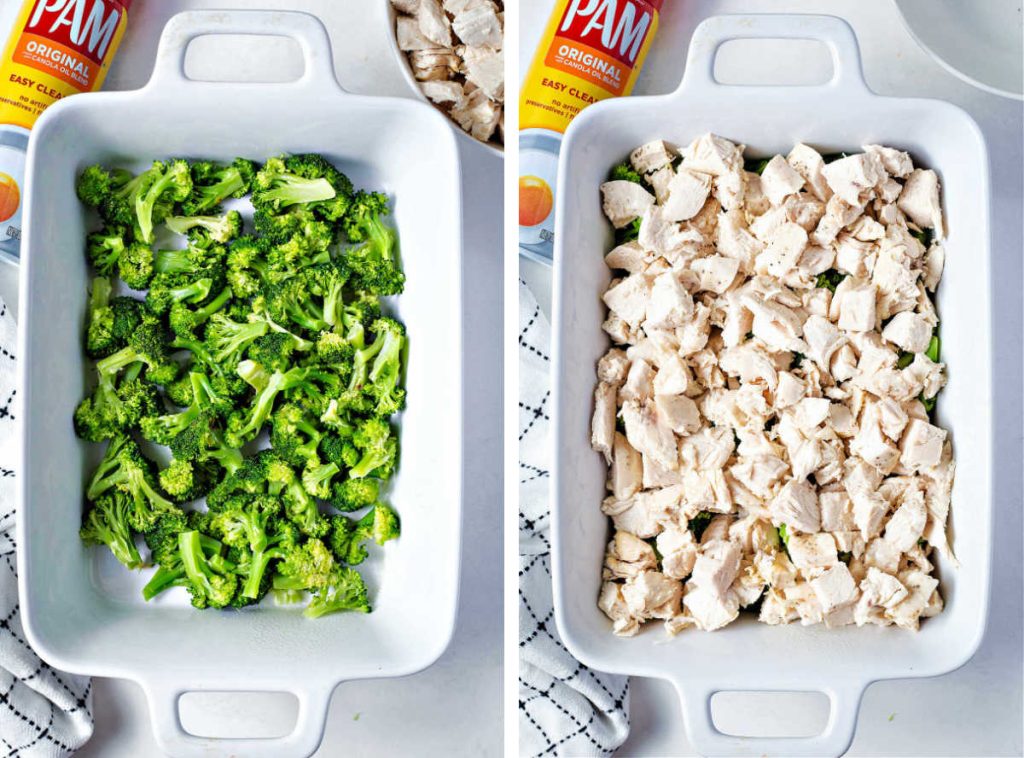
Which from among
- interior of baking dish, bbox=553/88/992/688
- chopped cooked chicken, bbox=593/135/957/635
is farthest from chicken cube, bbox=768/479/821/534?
interior of baking dish, bbox=553/88/992/688

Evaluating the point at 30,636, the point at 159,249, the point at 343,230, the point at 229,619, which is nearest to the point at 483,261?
the point at 343,230

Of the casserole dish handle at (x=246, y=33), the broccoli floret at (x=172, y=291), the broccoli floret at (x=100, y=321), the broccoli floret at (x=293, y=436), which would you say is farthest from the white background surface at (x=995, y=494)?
the broccoli floret at (x=100, y=321)

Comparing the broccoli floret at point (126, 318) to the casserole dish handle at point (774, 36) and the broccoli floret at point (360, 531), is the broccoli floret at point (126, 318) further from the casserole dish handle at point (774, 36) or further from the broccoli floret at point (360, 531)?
the casserole dish handle at point (774, 36)

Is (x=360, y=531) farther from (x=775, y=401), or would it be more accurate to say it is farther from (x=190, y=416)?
(x=775, y=401)

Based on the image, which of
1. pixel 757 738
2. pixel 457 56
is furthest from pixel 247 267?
pixel 757 738

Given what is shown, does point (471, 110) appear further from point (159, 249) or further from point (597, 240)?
point (159, 249)

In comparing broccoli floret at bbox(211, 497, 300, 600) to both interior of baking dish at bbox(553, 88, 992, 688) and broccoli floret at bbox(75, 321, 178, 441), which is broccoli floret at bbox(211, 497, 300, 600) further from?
interior of baking dish at bbox(553, 88, 992, 688)
